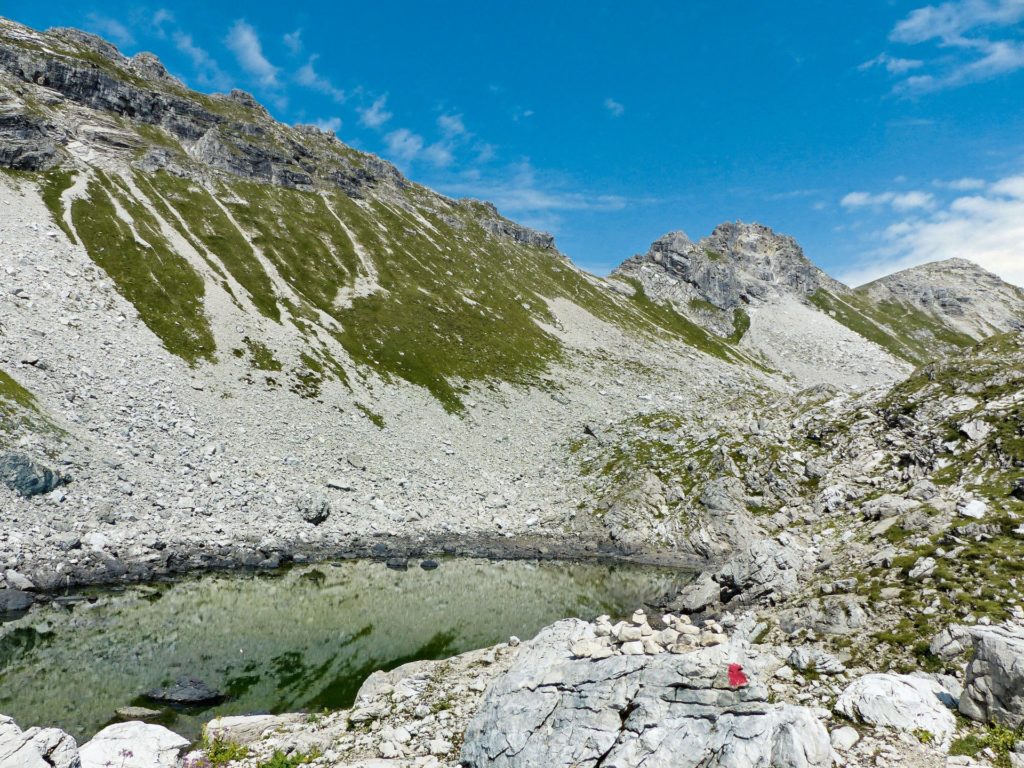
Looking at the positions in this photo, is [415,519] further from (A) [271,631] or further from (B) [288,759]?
(B) [288,759]

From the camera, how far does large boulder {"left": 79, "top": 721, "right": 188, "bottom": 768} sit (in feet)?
49.3

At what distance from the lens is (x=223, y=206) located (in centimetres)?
11894

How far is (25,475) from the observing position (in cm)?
3634

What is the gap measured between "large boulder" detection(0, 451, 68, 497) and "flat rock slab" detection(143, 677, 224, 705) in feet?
76.3

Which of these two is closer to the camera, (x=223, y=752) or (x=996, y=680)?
(x=996, y=680)

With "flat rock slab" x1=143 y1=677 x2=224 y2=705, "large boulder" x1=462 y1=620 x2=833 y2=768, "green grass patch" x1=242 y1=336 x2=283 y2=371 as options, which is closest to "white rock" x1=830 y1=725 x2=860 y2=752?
"large boulder" x1=462 y1=620 x2=833 y2=768

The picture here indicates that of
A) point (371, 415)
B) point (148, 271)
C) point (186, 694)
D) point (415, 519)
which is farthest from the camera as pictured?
point (148, 271)

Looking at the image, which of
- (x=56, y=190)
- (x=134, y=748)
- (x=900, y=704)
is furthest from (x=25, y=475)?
(x=56, y=190)

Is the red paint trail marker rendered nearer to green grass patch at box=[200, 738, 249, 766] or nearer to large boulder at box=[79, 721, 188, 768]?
green grass patch at box=[200, 738, 249, 766]

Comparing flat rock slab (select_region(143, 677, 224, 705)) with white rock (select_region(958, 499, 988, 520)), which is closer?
flat rock slab (select_region(143, 677, 224, 705))

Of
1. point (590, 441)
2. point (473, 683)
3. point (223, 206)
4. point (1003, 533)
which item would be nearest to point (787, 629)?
point (1003, 533)

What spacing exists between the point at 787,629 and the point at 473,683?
1280cm

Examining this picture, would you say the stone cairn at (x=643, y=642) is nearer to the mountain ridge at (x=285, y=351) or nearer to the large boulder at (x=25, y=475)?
the mountain ridge at (x=285, y=351)

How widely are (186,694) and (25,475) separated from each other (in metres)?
25.3
